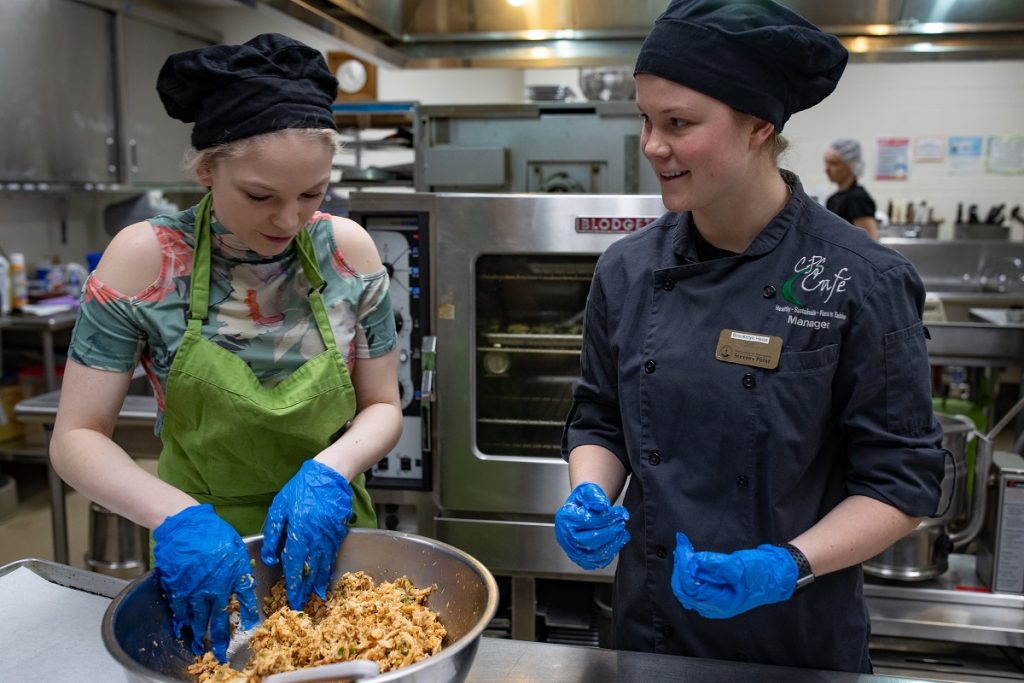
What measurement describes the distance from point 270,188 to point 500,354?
1.21m

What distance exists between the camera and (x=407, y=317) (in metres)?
2.29

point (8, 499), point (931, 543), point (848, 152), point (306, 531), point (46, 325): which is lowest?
point (8, 499)

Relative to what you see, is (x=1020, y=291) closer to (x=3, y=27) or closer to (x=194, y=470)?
(x=194, y=470)

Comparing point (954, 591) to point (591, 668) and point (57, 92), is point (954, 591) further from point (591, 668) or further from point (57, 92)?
point (57, 92)

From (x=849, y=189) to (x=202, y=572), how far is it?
4724 mm

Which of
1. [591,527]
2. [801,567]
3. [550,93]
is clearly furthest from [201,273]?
[550,93]

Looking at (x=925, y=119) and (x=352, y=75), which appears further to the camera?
(x=925, y=119)

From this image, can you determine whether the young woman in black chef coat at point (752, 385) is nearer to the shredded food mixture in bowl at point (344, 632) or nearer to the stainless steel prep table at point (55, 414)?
the shredded food mixture in bowl at point (344, 632)

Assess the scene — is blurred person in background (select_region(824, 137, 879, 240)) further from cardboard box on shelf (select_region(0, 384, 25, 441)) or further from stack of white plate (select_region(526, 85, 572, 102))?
cardboard box on shelf (select_region(0, 384, 25, 441))

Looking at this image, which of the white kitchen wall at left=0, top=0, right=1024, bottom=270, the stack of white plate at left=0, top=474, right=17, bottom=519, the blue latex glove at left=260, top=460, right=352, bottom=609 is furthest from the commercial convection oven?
the white kitchen wall at left=0, top=0, right=1024, bottom=270

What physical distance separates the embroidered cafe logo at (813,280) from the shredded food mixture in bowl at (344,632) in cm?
67

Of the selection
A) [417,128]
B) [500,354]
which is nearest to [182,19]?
[417,128]

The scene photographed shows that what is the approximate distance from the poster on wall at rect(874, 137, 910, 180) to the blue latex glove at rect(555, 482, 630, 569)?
6.69 meters

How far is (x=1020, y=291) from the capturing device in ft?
19.5
